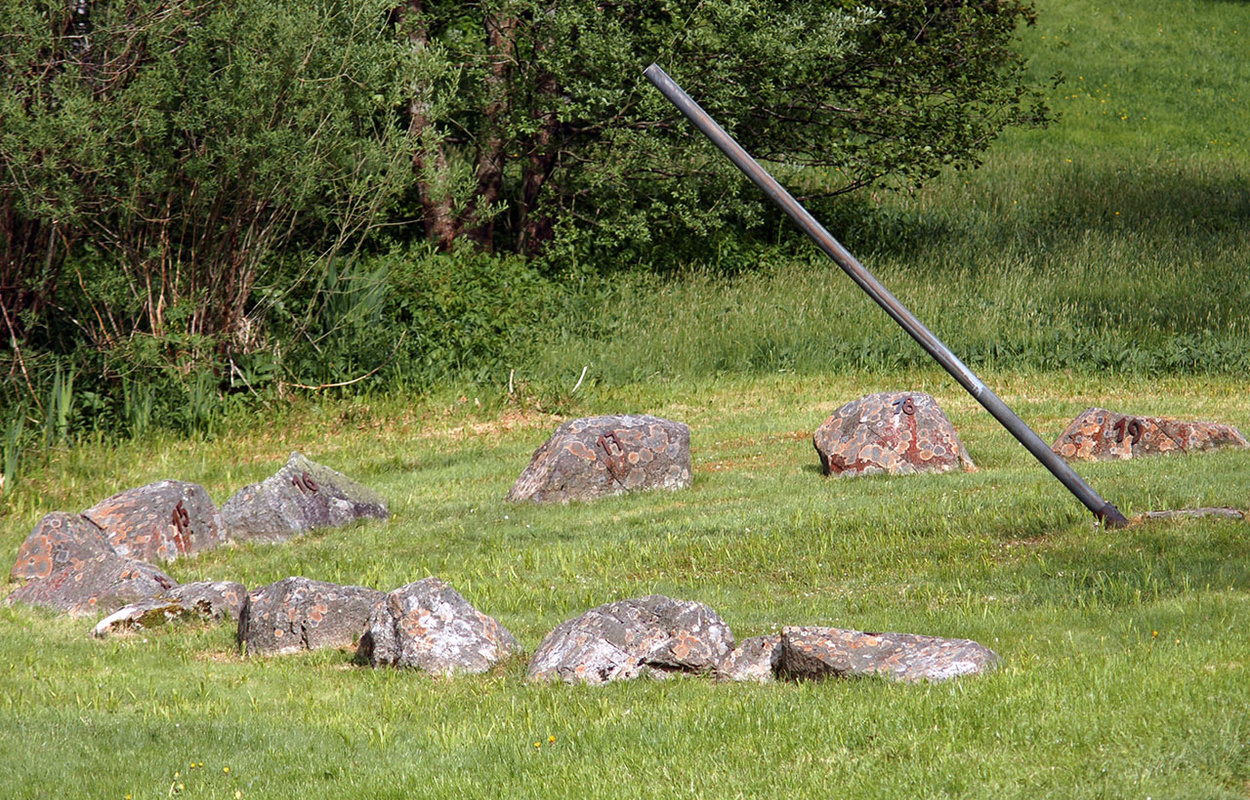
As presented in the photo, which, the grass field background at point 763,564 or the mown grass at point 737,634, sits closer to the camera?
the mown grass at point 737,634

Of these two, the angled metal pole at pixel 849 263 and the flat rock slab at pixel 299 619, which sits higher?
the angled metal pole at pixel 849 263

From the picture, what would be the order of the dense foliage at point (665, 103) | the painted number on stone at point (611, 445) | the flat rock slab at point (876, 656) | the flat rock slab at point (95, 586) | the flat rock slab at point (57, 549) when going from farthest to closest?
the dense foliage at point (665, 103), the painted number on stone at point (611, 445), the flat rock slab at point (57, 549), the flat rock slab at point (95, 586), the flat rock slab at point (876, 656)

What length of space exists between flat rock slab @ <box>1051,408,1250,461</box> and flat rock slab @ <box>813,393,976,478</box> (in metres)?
0.89

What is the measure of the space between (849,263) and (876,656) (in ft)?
7.17

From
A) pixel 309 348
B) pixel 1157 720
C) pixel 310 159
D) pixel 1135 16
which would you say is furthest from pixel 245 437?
pixel 1135 16

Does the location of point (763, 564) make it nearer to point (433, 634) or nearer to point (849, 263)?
point (849, 263)

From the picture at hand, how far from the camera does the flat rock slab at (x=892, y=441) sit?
10.5 meters

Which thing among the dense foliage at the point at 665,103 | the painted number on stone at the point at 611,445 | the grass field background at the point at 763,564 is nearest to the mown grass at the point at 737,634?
the grass field background at the point at 763,564

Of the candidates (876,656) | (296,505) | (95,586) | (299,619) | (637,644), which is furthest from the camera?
(296,505)

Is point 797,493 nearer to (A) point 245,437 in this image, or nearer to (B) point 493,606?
(B) point 493,606

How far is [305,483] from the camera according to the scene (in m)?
10.2

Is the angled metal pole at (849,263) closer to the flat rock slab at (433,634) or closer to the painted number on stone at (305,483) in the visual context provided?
the flat rock slab at (433,634)

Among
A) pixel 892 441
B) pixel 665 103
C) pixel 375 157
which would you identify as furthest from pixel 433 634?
pixel 665 103

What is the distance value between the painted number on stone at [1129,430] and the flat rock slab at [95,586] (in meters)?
7.19
